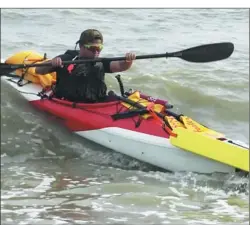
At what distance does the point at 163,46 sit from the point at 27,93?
17.2 feet

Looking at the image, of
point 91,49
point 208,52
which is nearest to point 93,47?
point 91,49

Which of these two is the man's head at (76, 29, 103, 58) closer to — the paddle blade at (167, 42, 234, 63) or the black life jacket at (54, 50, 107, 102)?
the black life jacket at (54, 50, 107, 102)

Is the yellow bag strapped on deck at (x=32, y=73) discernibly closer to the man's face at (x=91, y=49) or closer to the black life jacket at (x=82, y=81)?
the black life jacket at (x=82, y=81)

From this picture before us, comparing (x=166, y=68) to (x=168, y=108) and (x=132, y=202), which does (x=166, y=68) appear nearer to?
(x=168, y=108)

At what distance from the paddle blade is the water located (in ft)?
3.61

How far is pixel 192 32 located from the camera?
12320mm

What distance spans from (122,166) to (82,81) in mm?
901

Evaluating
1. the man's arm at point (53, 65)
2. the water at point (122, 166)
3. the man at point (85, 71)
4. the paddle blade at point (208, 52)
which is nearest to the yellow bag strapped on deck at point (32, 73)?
the water at point (122, 166)

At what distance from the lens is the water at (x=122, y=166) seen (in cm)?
401

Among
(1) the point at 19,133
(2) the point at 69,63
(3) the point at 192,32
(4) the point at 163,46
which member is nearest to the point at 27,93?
(1) the point at 19,133

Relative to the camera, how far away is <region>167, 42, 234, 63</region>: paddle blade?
214 inches

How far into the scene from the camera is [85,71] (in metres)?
5.52

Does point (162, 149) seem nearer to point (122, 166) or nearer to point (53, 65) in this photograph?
point (122, 166)

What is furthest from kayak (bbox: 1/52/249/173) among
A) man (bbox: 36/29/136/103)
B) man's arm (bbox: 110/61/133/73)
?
man's arm (bbox: 110/61/133/73)
